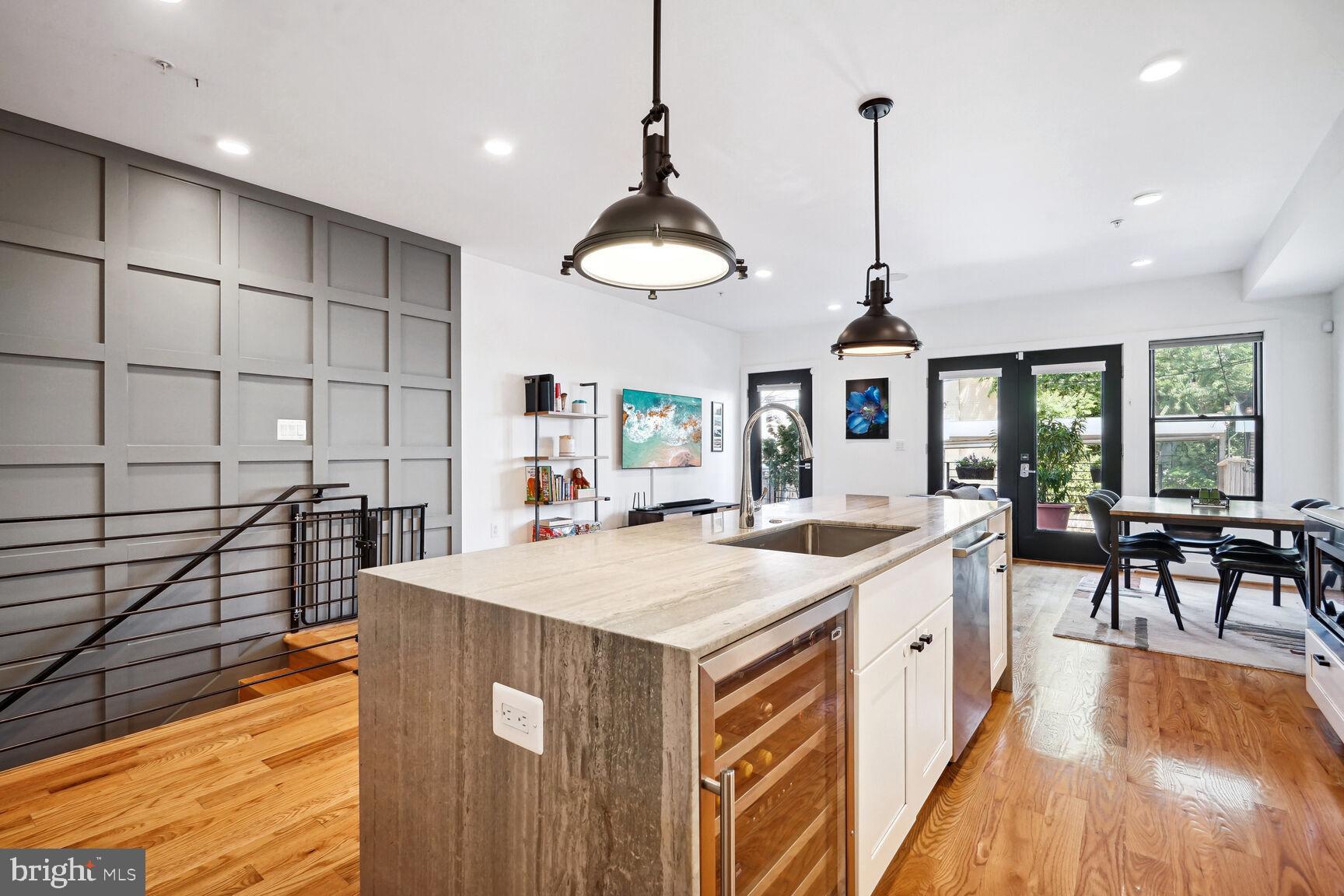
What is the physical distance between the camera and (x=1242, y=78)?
2533 mm

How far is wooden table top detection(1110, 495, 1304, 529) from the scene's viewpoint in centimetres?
333

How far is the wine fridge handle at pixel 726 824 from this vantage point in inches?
35.3

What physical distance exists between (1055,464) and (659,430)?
4.00m

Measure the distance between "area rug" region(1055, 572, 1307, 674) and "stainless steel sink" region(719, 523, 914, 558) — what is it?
2343mm

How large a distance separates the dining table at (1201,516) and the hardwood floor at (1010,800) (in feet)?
2.81

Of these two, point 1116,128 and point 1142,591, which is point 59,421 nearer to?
point 1116,128

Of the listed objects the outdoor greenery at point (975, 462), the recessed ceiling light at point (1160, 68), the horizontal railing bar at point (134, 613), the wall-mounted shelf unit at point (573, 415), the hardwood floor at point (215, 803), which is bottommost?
the hardwood floor at point (215, 803)

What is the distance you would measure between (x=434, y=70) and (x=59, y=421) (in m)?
2.37

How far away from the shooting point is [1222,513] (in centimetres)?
362

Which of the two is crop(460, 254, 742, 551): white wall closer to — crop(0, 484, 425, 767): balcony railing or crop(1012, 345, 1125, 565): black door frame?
crop(0, 484, 425, 767): balcony railing

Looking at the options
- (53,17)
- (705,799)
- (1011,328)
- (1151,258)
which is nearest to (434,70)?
(53,17)

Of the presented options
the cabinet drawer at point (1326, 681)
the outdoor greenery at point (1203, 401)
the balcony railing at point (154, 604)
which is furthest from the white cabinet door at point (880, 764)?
the outdoor greenery at point (1203, 401)

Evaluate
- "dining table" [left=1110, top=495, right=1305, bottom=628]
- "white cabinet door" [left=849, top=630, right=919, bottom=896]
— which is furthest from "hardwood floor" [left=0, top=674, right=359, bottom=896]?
"dining table" [left=1110, top=495, right=1305, bottom=628]

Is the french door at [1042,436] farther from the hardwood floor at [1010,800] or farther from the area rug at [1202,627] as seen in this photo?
the hardwood floor at [1010,800]
